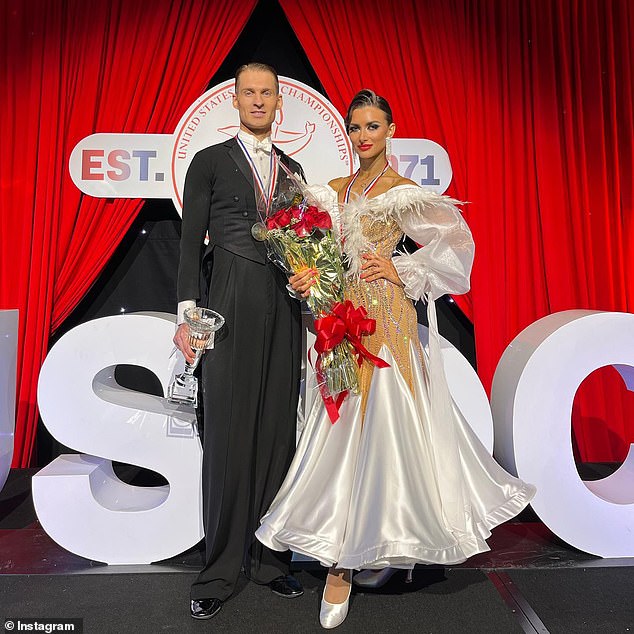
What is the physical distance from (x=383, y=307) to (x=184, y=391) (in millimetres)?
759

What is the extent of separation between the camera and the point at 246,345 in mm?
2137

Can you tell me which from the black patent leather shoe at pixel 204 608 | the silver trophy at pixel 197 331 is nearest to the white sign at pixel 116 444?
the silver trophy at pixel 197 331

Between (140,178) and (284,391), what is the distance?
1601 millimetres

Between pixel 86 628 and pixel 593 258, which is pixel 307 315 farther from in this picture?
pixel 593 258

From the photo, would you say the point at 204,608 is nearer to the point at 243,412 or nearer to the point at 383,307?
the point at 243,412

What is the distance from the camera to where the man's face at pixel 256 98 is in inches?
83.0

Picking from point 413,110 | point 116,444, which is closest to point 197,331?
point 116,444

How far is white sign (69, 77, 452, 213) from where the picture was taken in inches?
125

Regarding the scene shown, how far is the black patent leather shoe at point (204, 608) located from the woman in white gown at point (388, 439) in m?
0.30

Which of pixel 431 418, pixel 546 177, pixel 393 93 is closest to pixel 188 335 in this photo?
pixel 431 418

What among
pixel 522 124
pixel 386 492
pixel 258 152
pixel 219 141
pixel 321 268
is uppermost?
pixel 522 124

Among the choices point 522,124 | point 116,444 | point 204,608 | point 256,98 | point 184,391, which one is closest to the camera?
point 204,608

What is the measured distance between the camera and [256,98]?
6.94ft

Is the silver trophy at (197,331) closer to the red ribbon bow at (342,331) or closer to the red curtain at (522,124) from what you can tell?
the red ribbon bow at (342,331)
